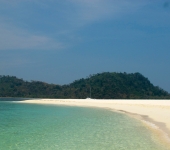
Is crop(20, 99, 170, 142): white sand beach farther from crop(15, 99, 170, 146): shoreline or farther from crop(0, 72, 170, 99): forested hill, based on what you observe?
crop(0, 72, 170, 99): forested hill

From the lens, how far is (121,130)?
13539 millimetres

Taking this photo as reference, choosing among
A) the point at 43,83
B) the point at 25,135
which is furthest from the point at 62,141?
the point at 43,83

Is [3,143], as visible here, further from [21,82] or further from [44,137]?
[21,82]

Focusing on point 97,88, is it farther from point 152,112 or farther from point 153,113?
point 153,113

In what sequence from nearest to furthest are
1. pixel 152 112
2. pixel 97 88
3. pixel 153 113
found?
pixel 153 113 < pixel 152 112 < pixel 97 88

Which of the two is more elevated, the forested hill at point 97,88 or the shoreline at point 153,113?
the forested hill at point 97,88

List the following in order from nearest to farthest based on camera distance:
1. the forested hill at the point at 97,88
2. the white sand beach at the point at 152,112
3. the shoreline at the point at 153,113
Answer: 1. the shoreline at the point at 153,113
2. the white sand beach at the point at 152,112
3. the forested hill at the point at 97,88

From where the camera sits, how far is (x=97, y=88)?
6556 centimetres

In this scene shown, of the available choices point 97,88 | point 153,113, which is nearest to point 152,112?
point 153,113

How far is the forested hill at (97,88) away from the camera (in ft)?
213

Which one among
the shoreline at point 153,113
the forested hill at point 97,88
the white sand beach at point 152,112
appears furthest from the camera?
the forested hill at point 97,88

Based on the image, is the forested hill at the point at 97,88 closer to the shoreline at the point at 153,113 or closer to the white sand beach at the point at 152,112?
the white sand beach at the point at 152,112

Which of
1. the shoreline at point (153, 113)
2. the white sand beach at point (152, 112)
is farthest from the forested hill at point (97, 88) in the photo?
the shoreline at point (153, 113)

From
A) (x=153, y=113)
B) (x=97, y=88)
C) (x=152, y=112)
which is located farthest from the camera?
(x=97, y=88)
